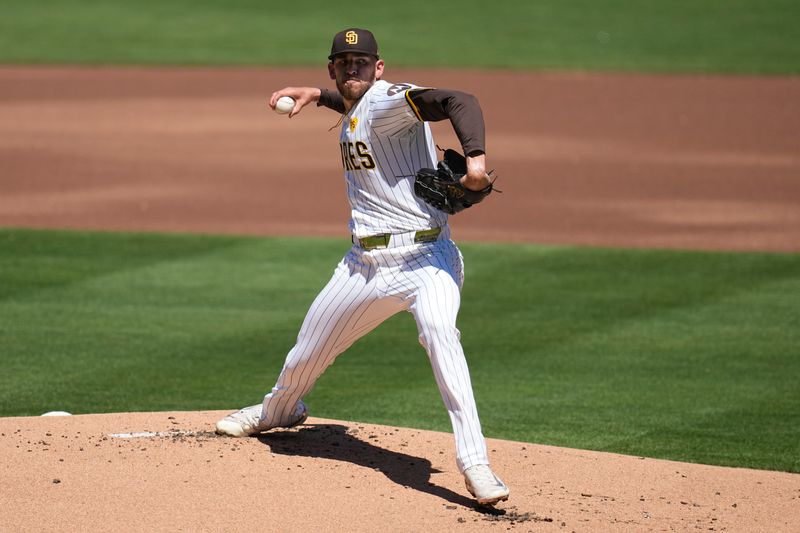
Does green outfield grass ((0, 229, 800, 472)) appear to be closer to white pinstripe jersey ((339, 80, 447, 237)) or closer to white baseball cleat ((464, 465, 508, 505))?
white baseball cleat ((464, 465, 508, 505))

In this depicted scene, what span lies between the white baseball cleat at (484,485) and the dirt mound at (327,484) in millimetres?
81

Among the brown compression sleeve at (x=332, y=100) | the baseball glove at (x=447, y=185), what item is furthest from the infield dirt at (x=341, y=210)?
the brown compression sleeve at (x=332, y=100)

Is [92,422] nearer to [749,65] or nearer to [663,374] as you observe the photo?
[663,374]

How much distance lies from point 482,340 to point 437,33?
63.1 ft

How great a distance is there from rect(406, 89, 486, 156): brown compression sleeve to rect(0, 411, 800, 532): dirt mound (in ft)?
4.73

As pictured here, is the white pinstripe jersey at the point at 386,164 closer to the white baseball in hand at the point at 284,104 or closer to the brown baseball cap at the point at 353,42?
the brown baseball cap at the point at 353,42

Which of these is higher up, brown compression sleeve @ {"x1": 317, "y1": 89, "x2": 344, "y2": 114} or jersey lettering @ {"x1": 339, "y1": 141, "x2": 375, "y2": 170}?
brown compression sleeve @ {"x1": 317, "y1": 89, "x2": 344, "y2": 114}

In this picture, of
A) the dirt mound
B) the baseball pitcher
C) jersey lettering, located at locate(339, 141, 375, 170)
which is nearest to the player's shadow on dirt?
the dirt mound

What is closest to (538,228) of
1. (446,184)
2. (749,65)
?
(446,184)

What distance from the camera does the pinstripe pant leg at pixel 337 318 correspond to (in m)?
5.77

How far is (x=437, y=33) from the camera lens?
27562 mm

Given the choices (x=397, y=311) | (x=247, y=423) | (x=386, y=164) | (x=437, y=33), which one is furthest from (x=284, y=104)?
(x=437, y=33)

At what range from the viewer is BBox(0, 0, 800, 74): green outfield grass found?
24.6 m

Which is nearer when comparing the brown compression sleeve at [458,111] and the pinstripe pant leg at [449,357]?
the brown compression sleeve at [458,111]
